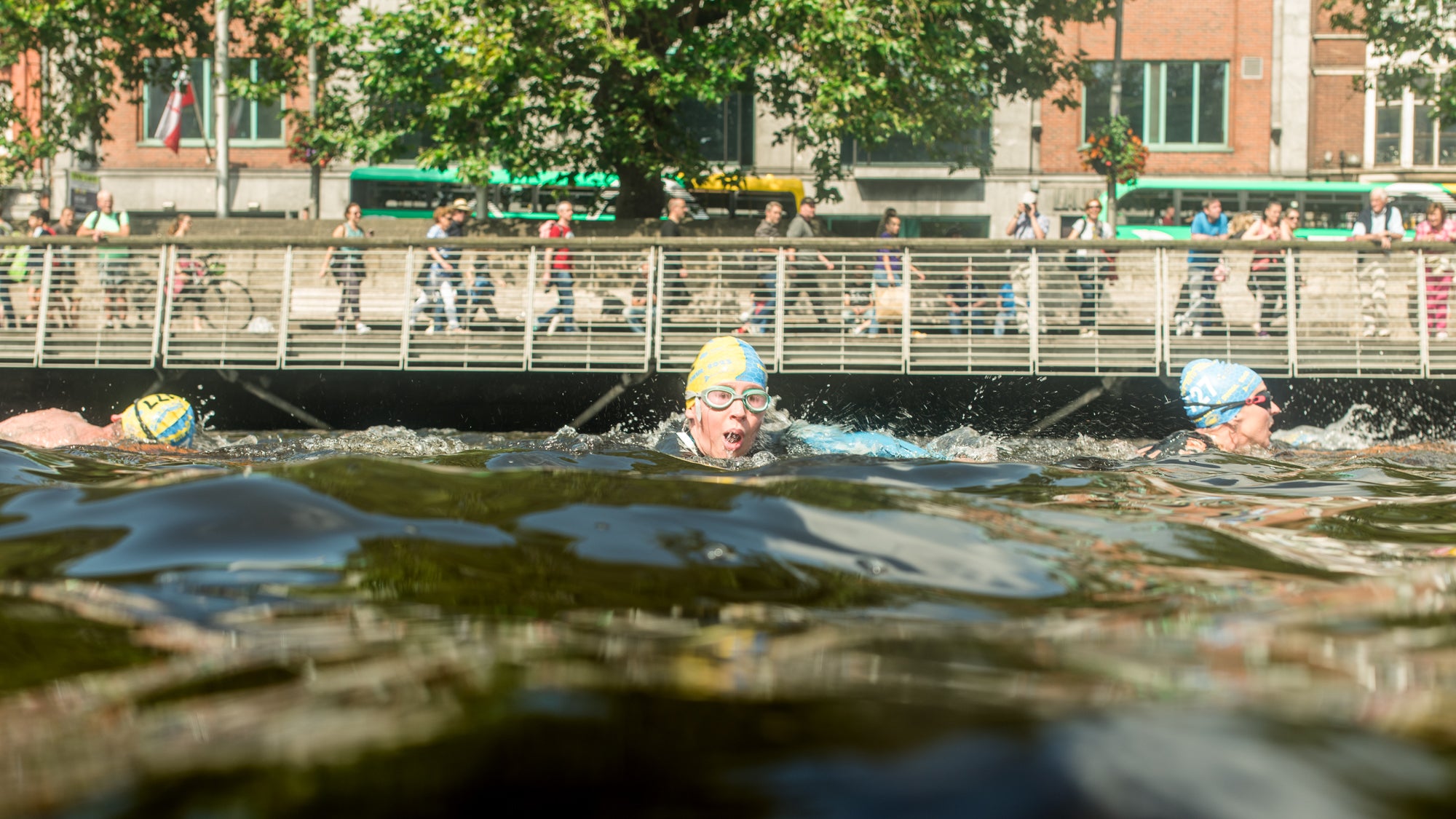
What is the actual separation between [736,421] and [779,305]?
20.2 ft

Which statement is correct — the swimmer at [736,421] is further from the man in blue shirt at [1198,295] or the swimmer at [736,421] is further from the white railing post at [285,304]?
the white railing post at [285,304]

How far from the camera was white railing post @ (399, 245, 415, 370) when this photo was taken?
45.3 ft

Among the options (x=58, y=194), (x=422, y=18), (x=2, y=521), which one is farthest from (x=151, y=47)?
(x=2, y=521)

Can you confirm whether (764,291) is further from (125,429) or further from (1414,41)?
(1414,41)

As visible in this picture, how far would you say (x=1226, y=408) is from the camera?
29.9 feet

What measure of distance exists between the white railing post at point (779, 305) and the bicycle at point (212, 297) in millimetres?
5691

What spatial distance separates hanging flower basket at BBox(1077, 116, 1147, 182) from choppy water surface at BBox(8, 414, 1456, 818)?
21.6 metres

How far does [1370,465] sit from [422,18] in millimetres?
13405

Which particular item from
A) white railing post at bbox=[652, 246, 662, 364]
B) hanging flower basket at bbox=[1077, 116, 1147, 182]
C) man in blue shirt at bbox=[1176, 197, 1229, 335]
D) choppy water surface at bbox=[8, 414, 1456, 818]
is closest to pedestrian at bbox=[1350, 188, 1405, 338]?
man in blue shirt at bbox=[1176, 197, 1229, 335]

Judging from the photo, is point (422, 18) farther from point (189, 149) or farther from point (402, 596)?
point (189, 149)

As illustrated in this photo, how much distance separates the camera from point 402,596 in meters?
2.89

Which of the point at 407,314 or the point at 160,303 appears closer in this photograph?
the point at 407,314

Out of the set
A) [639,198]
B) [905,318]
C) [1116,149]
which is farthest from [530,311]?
[1116,149]

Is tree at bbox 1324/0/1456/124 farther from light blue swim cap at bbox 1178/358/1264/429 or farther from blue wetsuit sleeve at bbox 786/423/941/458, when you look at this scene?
blue wetsuit sleeve at bbox 786/423/941/458
